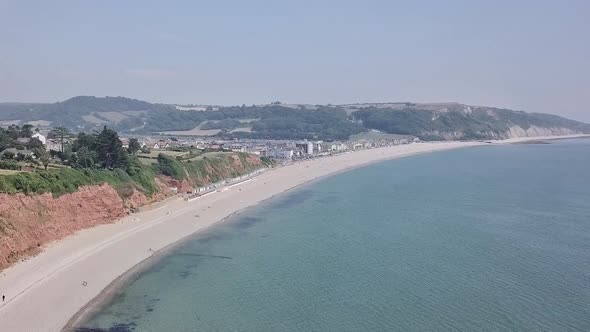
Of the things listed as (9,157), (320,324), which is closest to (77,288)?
(320,324)

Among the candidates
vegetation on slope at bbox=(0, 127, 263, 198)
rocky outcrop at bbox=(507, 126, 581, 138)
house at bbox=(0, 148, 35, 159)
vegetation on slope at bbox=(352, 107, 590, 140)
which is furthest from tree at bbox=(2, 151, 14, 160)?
rocky outcrop at bbox=(507, 126, 581, 138)

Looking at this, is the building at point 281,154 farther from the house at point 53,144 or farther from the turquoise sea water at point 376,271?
the turquoise sea water at point 376,271

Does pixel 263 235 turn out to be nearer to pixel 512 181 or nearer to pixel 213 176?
pixel 213 176

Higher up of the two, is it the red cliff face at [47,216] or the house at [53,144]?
the house at [53,144]

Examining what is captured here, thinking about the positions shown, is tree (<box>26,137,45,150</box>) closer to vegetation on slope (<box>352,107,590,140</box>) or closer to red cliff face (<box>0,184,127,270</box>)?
A: red cliff face (<box>0,184,127,270</box>)

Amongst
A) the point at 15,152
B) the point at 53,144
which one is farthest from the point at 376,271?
the point at 53,144

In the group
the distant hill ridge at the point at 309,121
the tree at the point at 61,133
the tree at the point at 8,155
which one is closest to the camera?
the tree at the point at 8,155

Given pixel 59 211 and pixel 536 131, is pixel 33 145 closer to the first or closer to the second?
pixel 59 211

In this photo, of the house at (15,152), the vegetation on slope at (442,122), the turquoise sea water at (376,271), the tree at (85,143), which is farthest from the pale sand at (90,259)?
the vegetation on slope at (442,122)
